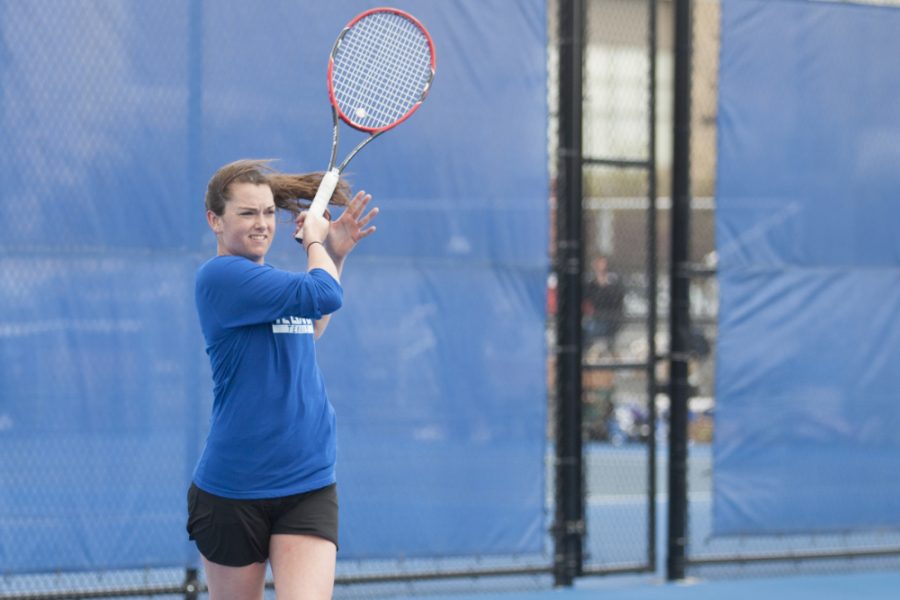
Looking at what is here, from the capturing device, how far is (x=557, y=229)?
6.00m

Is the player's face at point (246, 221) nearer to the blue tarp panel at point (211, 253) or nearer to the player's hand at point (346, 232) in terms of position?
the player's hand at point (346, 232)

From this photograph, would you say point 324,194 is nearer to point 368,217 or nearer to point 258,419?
point 368,217

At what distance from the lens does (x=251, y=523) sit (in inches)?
137

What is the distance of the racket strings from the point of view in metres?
4.42

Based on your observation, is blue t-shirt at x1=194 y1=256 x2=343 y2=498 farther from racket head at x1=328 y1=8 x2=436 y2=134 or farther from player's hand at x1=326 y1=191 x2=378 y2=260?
racket head at x1=328 y1=8 x2=436 y2=134

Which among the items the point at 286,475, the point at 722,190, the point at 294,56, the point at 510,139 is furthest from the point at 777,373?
the point at 286,475

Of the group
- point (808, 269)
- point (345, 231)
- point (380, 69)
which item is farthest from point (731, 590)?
point (345, 231)

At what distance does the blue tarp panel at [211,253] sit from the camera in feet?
16.9

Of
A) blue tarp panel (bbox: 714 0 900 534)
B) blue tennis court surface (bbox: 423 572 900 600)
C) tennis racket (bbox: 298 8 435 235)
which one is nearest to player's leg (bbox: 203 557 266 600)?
tennis racket (bbox: 298 8 435 235)

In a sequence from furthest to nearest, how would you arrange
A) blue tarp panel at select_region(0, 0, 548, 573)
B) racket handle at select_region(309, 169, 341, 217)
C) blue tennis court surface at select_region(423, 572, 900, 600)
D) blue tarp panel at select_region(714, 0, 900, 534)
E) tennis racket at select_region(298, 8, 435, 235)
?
blue tarp panel at select_region(714, 0, 900, 534) → blue tennis court surface at select_region(423, 572, 900, 600) → blue tarp panel at select_region(0, 0, 548, 573) → tennis racket at select_region(298, 8, 435, 235) → racket handle at select_region(309, 169, 341, 217)

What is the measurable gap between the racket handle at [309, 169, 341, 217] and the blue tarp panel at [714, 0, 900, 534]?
301 centimetres

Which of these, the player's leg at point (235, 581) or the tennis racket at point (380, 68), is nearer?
the player's leg at point (235, 581)

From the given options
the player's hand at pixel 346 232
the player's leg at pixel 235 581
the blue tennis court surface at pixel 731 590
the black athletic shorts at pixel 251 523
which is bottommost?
the blue tennis court surface at pixel 731 590

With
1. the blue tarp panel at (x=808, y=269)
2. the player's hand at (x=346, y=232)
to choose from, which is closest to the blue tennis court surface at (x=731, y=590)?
the blue tarp panel at (x=808, y=269)
